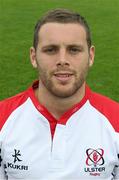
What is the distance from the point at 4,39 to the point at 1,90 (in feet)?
16.6

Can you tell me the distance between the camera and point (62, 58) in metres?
2.72

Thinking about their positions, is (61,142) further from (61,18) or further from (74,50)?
(61,18)

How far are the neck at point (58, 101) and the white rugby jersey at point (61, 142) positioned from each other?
3 centimetres

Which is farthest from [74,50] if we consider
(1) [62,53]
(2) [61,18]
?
(2) [61,18]

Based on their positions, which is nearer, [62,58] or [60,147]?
[62,58]

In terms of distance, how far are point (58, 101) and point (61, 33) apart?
423 mm

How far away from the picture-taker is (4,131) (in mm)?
2857

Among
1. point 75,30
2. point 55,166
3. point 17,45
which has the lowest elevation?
point 55,166

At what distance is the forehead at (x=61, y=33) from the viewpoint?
2738mm

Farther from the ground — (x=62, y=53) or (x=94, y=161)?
(x=62, y=53)

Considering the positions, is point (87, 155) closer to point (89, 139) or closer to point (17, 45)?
point (89, 139)

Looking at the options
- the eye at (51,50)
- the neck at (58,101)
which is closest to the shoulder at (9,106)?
the neck at (58,101)

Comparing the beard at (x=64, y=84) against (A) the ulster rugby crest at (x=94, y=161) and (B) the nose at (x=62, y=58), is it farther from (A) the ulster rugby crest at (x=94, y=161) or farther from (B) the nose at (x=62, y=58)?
(A) the ulster rugby crest at (x=94, y=161)

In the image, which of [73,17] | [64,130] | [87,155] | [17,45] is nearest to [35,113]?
[64,130]
